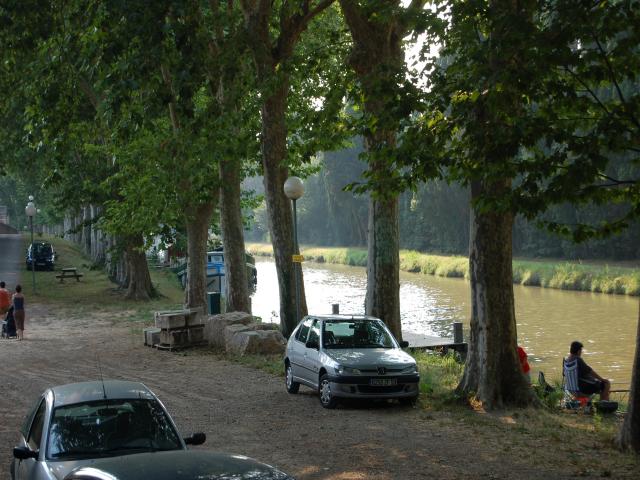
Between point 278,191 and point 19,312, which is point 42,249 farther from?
point 278,191

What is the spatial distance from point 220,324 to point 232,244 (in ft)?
11.0

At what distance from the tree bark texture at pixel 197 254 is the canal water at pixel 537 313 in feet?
14.9

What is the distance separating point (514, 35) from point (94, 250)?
154 feet

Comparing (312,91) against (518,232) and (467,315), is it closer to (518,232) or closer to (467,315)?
(467,315)

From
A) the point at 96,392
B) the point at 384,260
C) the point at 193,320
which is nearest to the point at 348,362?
the point at 384,260

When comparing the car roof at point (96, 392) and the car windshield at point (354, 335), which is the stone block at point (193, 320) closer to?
the car windshield at point (354, 335)

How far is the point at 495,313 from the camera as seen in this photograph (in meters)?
13.7

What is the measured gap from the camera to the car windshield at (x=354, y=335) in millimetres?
14922

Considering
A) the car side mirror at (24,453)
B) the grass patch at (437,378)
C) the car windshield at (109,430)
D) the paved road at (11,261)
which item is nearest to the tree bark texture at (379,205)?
the grass patch at (437,378)

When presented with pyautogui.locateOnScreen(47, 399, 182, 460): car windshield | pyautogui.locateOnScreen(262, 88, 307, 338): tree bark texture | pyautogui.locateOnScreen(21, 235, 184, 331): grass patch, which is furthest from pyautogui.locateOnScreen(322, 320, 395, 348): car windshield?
pyautogui.locateOnScreen(21, 235, 184, 331): grass patch

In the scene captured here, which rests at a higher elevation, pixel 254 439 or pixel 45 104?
pixel 45 104

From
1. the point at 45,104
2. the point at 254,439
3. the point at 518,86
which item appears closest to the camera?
the point at 518,86

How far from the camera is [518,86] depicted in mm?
10492

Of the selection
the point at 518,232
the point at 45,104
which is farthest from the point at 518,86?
the point at 518,232
